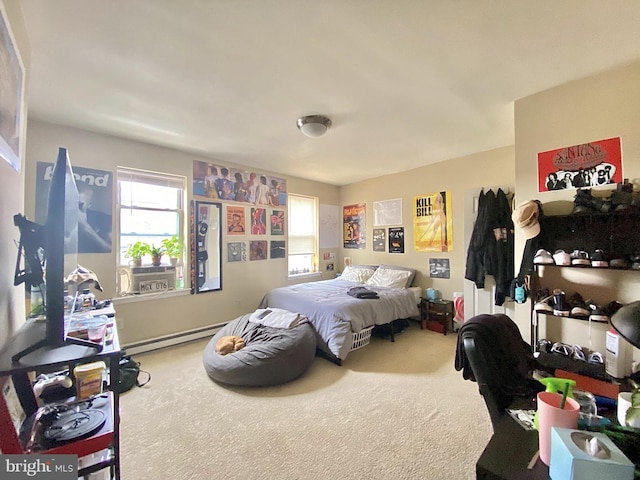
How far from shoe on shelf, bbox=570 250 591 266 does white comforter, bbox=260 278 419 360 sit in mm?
1827

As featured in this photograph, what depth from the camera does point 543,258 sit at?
195 centimetres

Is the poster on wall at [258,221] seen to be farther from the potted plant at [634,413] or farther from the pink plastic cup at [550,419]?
the potted plant at [634,413]

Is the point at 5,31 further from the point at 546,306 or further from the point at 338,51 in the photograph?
the point at 546,306

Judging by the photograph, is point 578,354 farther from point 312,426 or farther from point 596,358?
point 312,426

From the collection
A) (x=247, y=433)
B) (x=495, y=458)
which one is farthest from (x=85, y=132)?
→ (x=495, y=458)

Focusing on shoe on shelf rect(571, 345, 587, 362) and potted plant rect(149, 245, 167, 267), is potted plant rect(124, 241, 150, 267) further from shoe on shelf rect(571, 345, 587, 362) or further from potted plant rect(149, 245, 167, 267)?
shoe on shelf rect(571, 345, 587, 362)

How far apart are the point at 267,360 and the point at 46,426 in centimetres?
151

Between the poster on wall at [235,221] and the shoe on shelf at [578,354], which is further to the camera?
the poster on wall at [235,221]

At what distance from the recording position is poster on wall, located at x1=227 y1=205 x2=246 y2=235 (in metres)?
3.95

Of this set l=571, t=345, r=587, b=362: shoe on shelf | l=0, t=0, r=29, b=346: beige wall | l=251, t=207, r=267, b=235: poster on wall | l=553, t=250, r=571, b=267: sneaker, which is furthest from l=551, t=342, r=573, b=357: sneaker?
l=251, t=207, r=267, b=235: poster on wall

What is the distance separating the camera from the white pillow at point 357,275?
14.9 feet

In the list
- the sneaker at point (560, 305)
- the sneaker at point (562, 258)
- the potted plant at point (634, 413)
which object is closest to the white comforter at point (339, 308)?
the sneaker at point (560, 305)

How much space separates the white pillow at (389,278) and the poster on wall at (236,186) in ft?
6.21
